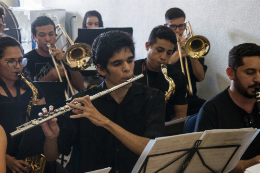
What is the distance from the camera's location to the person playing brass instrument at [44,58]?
8.66 feet

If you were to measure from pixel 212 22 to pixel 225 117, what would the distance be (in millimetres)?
1759

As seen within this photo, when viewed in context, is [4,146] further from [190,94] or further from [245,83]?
[190,94]

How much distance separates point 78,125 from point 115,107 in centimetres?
21

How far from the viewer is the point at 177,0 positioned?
3383mm

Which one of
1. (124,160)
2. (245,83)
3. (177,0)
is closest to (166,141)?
(124,160)

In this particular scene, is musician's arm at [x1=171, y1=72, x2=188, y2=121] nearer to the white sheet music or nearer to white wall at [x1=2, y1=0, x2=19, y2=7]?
the white sheet music

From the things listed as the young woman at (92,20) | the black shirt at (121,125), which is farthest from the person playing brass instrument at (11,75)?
the young woman at (92,20)

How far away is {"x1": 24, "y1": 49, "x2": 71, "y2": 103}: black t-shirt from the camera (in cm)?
243

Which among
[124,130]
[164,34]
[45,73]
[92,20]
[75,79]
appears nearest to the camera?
[124,130]

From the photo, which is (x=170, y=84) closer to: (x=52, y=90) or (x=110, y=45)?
(x=110, y=45)

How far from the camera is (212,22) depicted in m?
2.99

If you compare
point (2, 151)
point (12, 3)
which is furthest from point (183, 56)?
point (12, 3)

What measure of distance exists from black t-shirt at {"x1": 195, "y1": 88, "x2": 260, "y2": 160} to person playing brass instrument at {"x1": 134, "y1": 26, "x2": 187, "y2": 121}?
0.73m

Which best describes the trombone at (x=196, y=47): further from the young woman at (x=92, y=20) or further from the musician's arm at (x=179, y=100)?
the young woman at (x=92, y=20)
